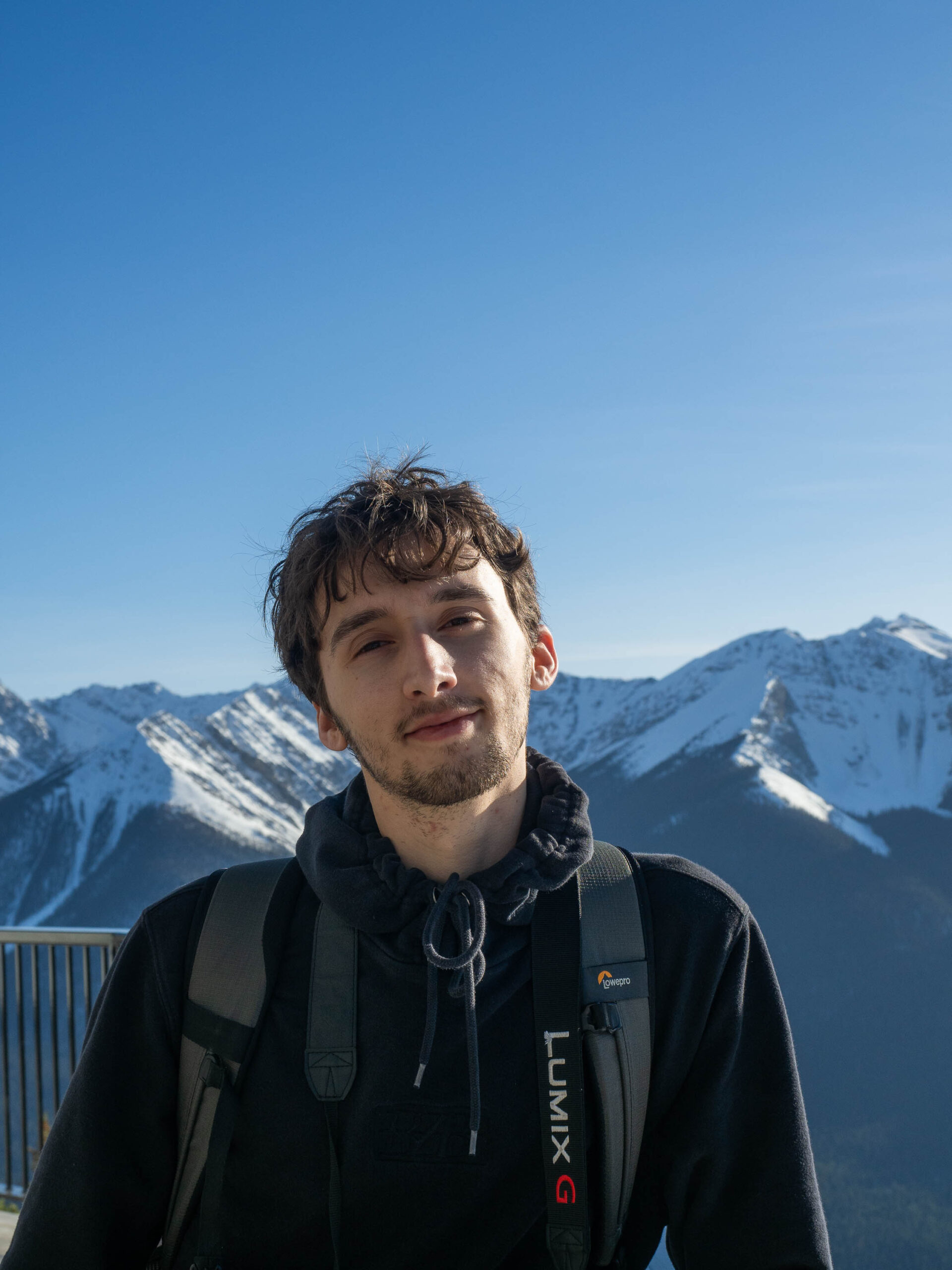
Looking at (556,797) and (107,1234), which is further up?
(556,797)

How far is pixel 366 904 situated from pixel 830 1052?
79981 mm

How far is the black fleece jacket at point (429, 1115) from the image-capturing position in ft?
5.60

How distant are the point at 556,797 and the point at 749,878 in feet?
334

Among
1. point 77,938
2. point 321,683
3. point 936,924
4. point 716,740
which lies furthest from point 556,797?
point 716,740

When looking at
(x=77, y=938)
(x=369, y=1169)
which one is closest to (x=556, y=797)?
(x=369, y=1169)

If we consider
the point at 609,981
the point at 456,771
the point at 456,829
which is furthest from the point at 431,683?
the point at 609,981

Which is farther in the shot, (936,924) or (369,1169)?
(936,924)

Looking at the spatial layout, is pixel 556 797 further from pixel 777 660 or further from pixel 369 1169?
pixel 777 660

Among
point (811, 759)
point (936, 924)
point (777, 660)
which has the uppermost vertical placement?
point (777, 660)

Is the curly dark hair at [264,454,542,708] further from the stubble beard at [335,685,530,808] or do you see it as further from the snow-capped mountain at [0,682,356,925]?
the snow-capped mountain at [0,682,356,925]

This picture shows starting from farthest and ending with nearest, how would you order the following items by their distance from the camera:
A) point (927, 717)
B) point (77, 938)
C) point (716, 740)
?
point (927, 717) < point (716, 740) < point (77, 938)

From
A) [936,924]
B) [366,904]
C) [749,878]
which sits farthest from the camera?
[749,878]

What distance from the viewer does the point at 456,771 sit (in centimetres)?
190

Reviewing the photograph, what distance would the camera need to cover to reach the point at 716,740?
420ft
